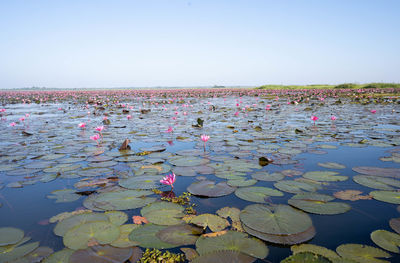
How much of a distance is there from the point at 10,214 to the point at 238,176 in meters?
2.37

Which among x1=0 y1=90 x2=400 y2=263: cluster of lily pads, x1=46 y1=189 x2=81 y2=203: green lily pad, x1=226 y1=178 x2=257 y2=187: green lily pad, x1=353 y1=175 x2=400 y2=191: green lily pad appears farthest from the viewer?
x1=226 y1=178 x2=257 y2=187: green lily pad

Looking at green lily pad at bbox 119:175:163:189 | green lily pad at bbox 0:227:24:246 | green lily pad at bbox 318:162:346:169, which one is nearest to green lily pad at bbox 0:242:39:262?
green lily pad at bbox 0:227:24:246

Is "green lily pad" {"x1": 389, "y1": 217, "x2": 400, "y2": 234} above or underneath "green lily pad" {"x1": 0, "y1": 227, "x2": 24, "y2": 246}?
above

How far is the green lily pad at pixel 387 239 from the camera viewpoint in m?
1.55

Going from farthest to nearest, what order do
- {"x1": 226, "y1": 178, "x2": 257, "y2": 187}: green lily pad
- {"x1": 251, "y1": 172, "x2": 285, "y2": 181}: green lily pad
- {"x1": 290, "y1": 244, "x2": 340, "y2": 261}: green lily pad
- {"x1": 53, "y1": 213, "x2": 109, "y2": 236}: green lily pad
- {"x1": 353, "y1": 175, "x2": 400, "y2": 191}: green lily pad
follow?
{"x1": 251, "y1": 172, "x2": 285, "y2": 181}: green lily pad, {"x1": 226, "y1": 178, "x2": 257, "y2": 187}: green lily pad, {"x1": 353, "y1": 175, "x2": 400, "y2": 191}: green lily pad, {"x1": 53, "y1": 213, "x2": 109, "y2": 236}: green lily pad, {"x1": 290, "y1": 244, "x2": 340, "y2": 261}: green lily pad

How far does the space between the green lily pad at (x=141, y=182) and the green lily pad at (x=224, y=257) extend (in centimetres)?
131

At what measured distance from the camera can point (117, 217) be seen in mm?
2049

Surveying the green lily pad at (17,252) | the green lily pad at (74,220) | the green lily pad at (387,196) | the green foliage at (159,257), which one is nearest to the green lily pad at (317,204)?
the green lily pad at (387,196)

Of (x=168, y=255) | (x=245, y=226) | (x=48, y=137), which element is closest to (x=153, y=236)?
(x=168, y=255)

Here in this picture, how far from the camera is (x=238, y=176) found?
2928 millimetres

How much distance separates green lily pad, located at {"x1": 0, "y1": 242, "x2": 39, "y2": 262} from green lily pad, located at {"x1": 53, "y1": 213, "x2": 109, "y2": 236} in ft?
0.56

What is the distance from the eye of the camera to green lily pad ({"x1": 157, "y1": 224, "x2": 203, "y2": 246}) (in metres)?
1.71

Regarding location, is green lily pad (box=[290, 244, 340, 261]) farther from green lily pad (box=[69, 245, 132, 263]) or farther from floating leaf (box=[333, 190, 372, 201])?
green lily pad (box=[69, 245, 132, 263])

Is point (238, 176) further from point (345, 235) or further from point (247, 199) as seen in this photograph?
point (345, 235)
